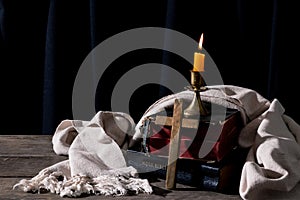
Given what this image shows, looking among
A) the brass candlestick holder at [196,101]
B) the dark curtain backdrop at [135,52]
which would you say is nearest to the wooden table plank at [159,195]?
the brass candlestick holder at [196,101]

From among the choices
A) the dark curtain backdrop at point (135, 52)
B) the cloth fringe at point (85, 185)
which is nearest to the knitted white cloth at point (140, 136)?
the cloth fringe at point (85, 185)

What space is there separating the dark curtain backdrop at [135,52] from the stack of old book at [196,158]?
48 centimetres

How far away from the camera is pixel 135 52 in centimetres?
138

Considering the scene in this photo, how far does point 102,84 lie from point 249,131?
541 mm

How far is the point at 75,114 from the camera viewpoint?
4.59 feet

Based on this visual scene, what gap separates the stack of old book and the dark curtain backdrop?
48 cm

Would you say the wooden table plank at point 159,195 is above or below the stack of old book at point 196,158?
below

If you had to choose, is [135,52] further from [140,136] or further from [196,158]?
[196,158]

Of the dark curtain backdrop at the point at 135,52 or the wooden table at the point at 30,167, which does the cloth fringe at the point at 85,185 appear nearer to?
the wooden table at the point at 30,167

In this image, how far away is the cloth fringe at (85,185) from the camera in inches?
31.7

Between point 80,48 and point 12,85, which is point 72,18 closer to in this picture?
point 80,48

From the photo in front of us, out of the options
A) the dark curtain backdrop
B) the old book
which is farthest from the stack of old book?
the dark curtain backdrop

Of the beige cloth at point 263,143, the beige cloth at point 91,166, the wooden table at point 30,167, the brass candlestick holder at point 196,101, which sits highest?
A: the brass candlestick holder at point 196,101

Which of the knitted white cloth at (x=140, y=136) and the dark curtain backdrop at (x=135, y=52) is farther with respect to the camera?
the dark curtain backdrop at (x=135, y=52)
